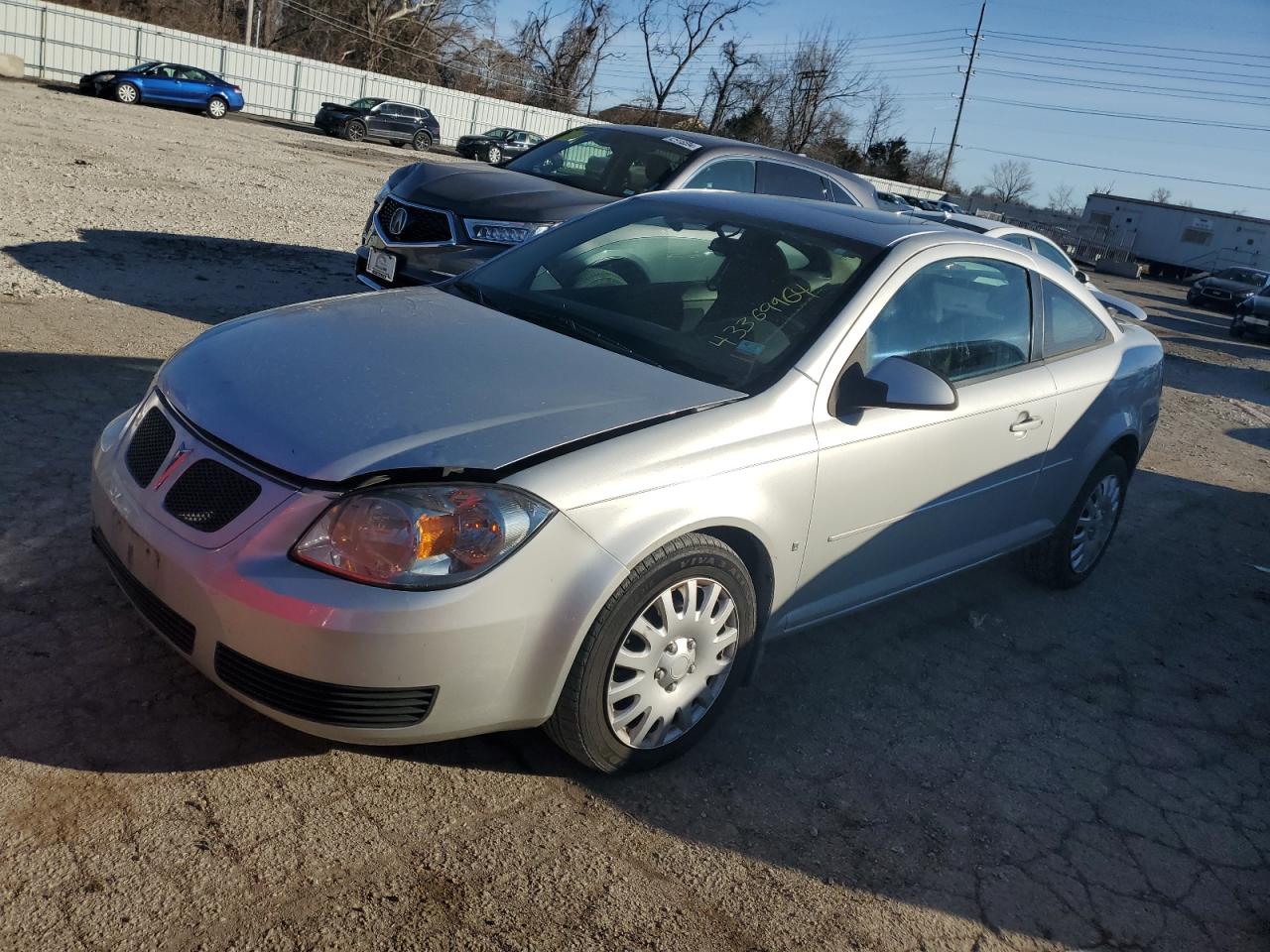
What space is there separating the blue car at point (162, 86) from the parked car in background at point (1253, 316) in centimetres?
2709

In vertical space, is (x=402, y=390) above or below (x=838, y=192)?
below

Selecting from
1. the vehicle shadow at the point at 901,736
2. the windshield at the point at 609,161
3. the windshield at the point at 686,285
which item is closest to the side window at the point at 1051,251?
the windshield at the point at 609,161

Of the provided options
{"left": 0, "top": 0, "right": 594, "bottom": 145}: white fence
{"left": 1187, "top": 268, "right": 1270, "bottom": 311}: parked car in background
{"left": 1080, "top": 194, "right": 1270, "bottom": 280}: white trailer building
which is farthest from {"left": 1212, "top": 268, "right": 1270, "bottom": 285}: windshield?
{"left": 0, "top": 0, "right": 594, "bottom": 145}: white fence

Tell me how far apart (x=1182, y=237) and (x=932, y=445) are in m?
58.3

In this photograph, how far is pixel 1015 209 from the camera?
67.8m

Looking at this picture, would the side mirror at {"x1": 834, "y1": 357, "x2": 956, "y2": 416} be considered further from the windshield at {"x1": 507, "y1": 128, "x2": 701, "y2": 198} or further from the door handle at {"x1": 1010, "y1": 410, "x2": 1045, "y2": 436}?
the windshield at {"x1": 507, "y1": 128, "x2": 701, "y2": 198}

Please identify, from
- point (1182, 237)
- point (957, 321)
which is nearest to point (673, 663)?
point (957, 321)

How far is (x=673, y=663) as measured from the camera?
3.21m

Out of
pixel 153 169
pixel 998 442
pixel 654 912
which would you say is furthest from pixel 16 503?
pixel 153 169

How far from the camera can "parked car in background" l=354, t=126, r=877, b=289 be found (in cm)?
751

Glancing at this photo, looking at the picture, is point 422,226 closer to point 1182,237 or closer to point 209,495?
point 209,495

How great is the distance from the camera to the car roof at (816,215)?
13.6 feet

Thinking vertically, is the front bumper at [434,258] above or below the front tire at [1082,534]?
above

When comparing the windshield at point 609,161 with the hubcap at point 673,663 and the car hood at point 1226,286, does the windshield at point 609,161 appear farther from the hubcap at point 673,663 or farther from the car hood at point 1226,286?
the car hood at point 1226,286
